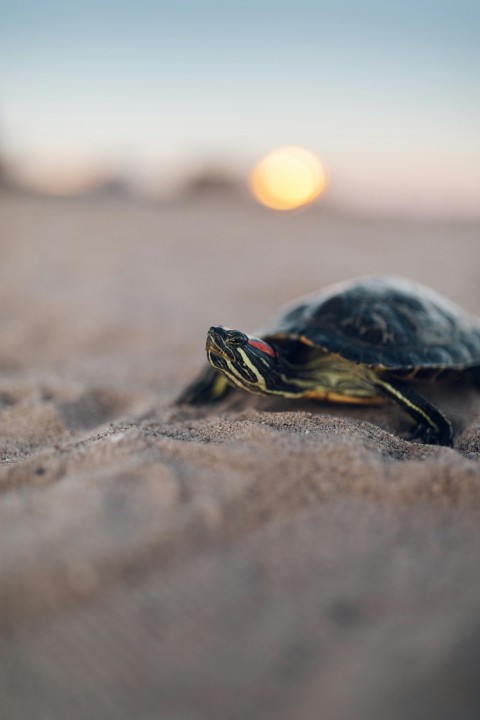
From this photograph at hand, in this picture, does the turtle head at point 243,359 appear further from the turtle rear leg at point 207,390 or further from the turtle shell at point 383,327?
the turtle rear leg at point 207,390

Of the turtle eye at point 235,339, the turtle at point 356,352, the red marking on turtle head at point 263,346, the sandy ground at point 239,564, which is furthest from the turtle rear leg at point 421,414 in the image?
the turtle eye at point 235,339

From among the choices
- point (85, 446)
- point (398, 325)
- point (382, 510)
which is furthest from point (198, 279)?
point (382, 510)

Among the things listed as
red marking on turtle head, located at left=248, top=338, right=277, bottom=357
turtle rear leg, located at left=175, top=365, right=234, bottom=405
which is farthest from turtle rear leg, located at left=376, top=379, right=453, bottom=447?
turtle rear leg, located at left=175, top=365, right=234, bottom=405

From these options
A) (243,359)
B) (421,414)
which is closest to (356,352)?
(421,414)

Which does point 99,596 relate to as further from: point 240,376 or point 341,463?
point 240,376

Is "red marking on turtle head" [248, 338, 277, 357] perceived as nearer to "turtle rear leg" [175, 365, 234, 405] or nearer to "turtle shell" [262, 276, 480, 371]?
"turtle shell" [262, 276, 480, 371]
